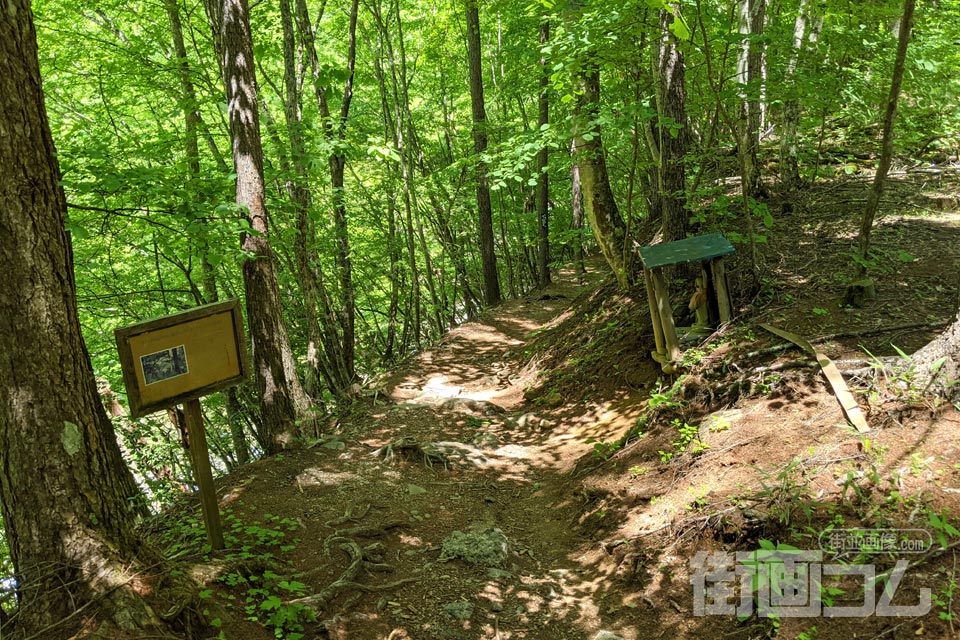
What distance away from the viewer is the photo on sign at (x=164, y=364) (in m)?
3.73

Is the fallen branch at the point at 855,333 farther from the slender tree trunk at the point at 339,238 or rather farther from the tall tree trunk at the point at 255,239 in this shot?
the slender tree trunk at the point at 339,238

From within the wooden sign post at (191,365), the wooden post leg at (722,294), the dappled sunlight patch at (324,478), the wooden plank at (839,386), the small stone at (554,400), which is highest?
the wooden sign post at (191,365)

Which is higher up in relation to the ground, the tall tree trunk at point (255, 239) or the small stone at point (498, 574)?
the tall tree trunk at point (255, 239)

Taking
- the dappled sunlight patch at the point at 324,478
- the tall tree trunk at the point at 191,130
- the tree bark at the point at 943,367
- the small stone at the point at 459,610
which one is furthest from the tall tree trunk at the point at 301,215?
the tree bark at the point at 943,367

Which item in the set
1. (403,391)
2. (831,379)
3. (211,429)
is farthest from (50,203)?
(211,429)

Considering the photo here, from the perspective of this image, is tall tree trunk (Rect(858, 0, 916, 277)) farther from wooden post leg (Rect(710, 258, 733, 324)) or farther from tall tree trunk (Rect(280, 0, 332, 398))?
tall tree trunk (Rect(280, 0, 332, 398))

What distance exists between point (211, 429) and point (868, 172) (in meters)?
13.8

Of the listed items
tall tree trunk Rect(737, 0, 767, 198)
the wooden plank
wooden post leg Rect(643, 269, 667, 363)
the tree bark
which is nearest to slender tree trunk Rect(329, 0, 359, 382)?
wooden post leg Rect(643, 269, 667, 363)

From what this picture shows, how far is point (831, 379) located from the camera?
446cm

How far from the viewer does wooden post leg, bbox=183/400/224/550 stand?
3973 mm

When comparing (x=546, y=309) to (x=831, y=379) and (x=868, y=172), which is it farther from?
(x=831, y=379)

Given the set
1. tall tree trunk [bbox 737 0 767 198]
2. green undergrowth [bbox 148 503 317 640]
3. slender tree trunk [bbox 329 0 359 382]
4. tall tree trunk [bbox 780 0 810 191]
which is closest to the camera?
green undergrowth [bbox 148 503 317 640]

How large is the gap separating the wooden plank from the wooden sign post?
14.5 feet

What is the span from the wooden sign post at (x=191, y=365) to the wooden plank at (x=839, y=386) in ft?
14.5
